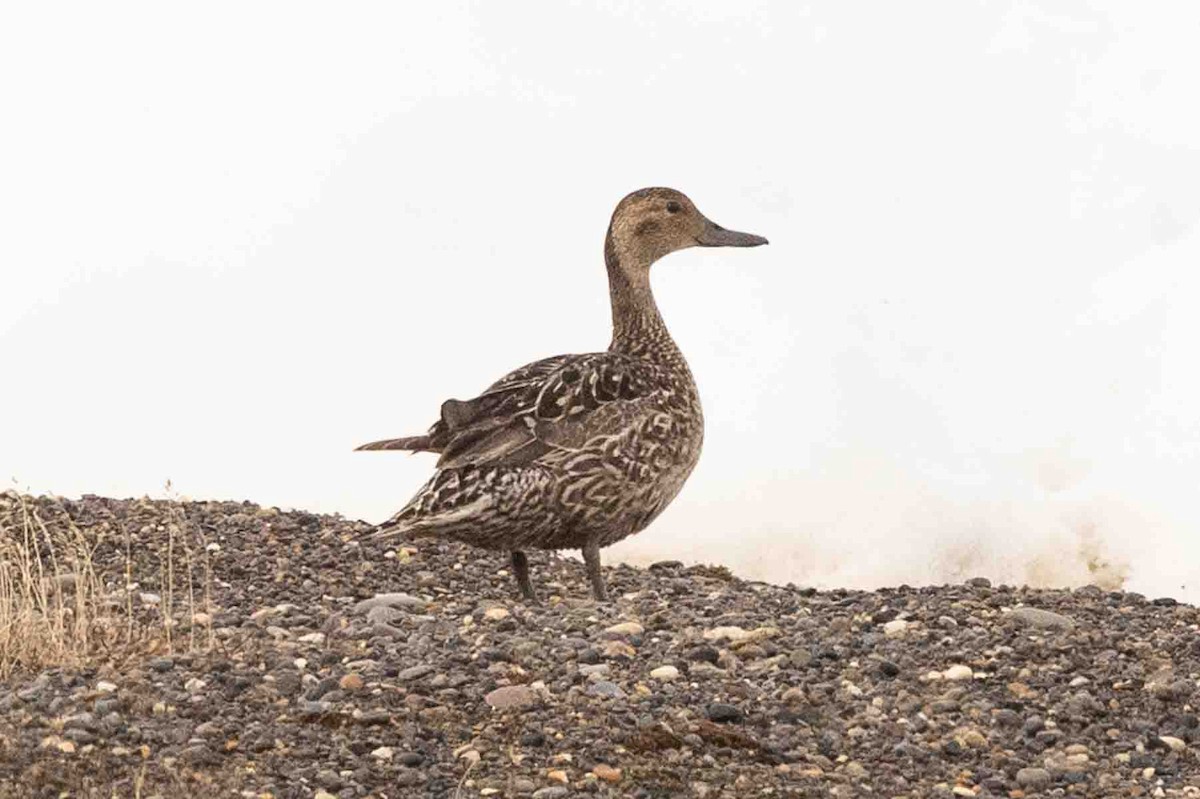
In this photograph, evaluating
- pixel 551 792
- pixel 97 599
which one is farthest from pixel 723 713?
pixel 97 599

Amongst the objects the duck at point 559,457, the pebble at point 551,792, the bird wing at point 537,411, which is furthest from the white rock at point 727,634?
the pebble at point 551,792

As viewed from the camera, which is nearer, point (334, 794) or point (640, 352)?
point (334, 794)

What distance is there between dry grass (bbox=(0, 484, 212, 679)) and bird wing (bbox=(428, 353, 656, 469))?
147 cm

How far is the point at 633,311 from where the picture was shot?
42.5 ft

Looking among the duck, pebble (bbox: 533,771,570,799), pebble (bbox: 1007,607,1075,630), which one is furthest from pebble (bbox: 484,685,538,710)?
pebble (bbox: 1007,607,1075,630)

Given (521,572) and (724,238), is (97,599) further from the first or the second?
(724,238)

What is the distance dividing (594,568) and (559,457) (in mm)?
656

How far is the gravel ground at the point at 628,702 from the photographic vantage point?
27.7ft

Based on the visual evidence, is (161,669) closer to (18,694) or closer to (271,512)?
(18,694)

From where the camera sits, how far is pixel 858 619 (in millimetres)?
10883

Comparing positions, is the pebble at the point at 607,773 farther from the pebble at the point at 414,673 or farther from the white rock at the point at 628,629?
the white rock at the point at 628,629

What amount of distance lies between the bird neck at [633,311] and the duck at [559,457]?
0.24 metres

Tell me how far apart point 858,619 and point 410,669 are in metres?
2.49

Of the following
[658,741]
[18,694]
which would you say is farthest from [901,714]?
[18,694]
